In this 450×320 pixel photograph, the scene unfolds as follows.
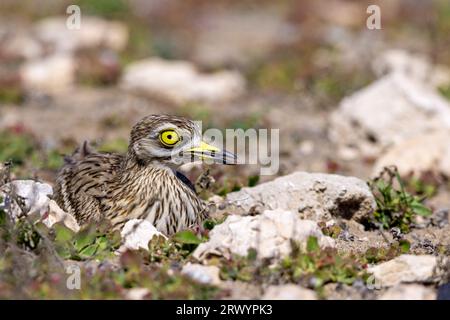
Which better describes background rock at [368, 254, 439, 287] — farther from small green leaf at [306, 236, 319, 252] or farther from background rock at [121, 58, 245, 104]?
background rock at [121, 58, 245, 104]

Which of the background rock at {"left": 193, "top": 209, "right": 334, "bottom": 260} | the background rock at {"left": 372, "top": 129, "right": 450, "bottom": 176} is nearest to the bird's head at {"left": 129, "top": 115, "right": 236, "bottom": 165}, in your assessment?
the background rock at {"left": 193, "top": 209, "right": 334, "bottom": 260}

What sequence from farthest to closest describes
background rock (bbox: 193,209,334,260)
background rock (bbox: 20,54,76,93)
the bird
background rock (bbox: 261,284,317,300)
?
background rock (bbox: 20,54,76,93), the bird, background rock (bbox: 193,209,334,260), background rock (bbox: 261,284,317,300)

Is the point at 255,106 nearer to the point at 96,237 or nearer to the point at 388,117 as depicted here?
the point at 388,117

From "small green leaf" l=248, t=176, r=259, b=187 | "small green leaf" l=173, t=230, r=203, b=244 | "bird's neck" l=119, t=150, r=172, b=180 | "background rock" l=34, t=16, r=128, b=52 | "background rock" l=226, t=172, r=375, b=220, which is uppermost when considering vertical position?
"background rock" l=34, t=16, r=128, b=52

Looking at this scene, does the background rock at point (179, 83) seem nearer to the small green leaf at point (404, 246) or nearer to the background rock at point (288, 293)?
the small green leaf at point (404, 246)

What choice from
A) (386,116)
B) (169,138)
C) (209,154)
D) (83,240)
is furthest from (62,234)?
(386,116)

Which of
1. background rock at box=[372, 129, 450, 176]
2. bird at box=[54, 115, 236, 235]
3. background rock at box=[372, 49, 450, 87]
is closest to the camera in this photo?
bird at box=[54, 115, 236, 235]
